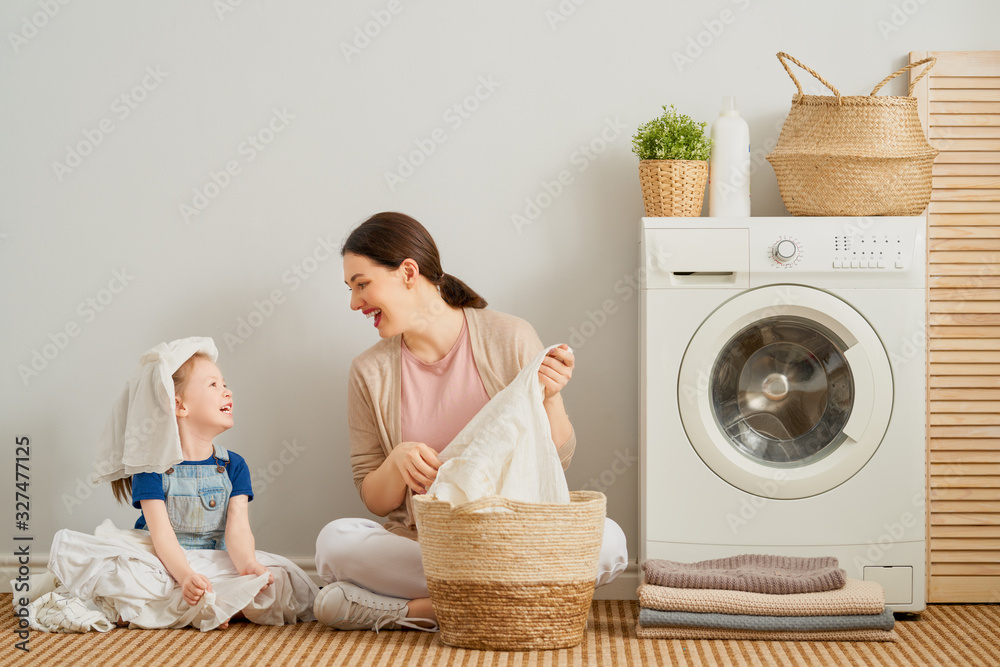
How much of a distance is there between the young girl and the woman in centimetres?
16

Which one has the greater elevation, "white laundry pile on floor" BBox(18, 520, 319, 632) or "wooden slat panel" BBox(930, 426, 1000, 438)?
"wooden slat panel" BBox(930, 426, 1000, 438)

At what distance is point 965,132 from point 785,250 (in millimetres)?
597

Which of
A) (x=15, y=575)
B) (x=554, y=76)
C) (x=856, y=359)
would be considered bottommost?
(x=15, y=575)

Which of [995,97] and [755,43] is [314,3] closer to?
[755,43]

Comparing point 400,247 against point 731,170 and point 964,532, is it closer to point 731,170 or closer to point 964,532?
point 731,170

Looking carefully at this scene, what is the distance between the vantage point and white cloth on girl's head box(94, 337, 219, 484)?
72.6 inches

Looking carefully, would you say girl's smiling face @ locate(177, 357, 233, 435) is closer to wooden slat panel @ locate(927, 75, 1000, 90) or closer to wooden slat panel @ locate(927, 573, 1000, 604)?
wooden slat panel @ locate(927, 573, 1000, 604)

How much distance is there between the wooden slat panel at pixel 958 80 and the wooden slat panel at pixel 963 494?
947 millimetres

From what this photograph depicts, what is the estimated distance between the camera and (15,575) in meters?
2.22

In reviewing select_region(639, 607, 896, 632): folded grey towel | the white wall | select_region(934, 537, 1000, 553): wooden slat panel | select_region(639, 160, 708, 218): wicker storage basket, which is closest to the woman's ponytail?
the white wall

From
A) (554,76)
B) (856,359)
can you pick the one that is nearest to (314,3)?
(554,76)

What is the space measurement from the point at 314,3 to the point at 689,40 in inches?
36.8

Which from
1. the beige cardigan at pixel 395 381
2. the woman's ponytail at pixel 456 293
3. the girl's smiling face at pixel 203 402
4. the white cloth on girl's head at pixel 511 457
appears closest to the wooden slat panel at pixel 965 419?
the beige cardigan at pixel 395 381

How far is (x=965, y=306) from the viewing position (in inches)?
81.7
